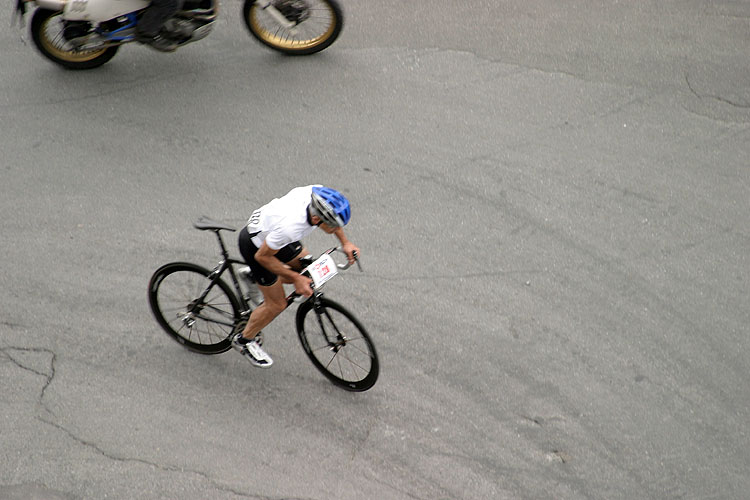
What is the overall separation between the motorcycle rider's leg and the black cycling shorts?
382 cm

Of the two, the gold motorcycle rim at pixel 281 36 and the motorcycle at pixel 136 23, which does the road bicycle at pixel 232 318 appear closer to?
the motorcycle at pixel 136 23

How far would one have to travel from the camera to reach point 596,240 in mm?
6863

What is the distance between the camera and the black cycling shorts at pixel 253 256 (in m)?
5.39

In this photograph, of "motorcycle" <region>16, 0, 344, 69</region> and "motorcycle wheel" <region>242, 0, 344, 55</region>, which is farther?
"motorcycle wheel" <region>242, 0, 344, 55</region>

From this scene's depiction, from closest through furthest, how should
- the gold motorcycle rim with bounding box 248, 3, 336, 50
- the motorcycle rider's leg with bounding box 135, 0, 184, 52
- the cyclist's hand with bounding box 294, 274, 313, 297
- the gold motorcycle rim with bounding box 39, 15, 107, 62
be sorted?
the cyclist's hand with bounding box 294, 274, 313, 297 < the motorcycle rider's leg with bounding box 135, 0, 184, 52 < the gold motorcycle rim with bounding box 39, 15, 107, 62 < the gold motorcycle rim with bounding box 248, 3, 336, 50

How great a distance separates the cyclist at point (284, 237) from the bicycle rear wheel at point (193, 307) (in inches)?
11.8

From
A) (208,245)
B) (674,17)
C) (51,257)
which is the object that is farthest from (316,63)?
(674,17)

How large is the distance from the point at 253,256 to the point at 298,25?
4397mm

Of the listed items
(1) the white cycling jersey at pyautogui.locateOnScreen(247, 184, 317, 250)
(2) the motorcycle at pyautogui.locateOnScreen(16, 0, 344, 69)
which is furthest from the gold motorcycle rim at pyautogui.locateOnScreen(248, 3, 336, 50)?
(1) the white cycling jersey at pyautogui.locateOnScreen(247, 184, 317, 250)

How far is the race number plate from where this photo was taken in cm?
511

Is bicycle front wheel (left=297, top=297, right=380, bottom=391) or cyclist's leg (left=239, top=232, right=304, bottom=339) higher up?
cyclist's leg (left=239, top=232, right=304, bottom=339)

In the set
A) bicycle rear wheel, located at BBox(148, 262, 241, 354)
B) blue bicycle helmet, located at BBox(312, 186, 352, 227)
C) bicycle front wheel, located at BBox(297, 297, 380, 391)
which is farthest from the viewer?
bicycle rear wheel, located at BBox(148, 262, 241, 354)

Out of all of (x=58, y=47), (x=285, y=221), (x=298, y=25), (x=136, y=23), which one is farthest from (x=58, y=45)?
(x=285, y=221)

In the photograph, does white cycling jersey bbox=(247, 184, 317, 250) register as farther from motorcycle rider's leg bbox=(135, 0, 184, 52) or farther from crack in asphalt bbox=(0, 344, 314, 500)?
motorcycle rider's leg bbox=(135, 0, 184, 52)
